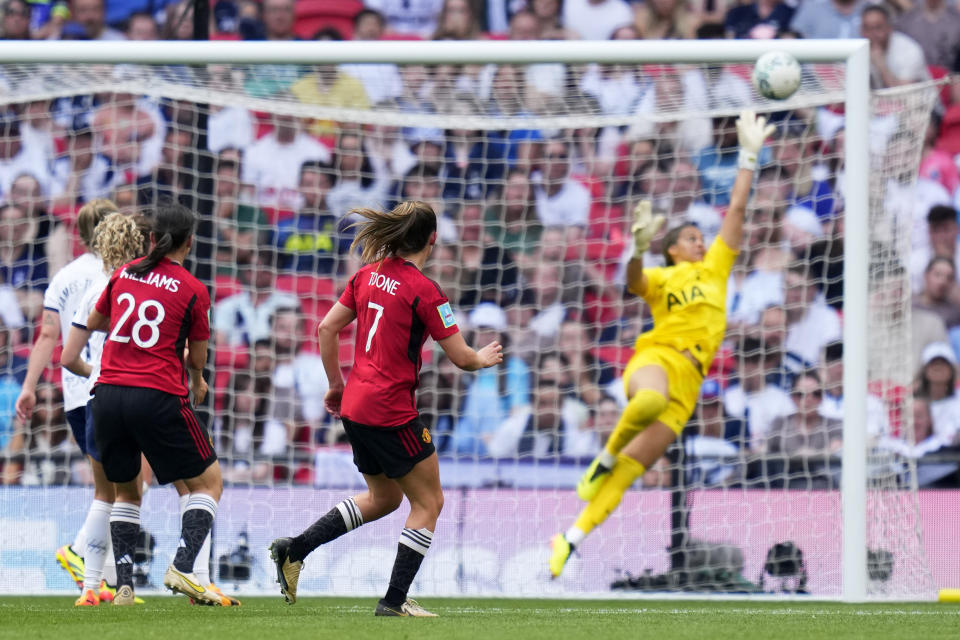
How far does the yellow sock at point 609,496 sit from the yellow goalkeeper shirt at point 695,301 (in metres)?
0.69

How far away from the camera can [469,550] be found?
732 centimetres

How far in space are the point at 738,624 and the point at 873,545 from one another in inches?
97.6

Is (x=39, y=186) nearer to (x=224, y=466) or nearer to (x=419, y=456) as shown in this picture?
(x=224, y=466)

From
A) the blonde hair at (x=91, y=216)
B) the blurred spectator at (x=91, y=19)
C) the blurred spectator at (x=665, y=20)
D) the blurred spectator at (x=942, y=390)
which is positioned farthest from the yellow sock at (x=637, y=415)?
the blurred spectator at (x=91, y=19)

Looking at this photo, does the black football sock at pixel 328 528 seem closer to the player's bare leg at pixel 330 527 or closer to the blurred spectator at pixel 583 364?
the player's bare leg at pixel 330 527

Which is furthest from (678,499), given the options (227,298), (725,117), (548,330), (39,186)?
(39,186)

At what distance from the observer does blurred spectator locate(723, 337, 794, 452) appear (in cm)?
837

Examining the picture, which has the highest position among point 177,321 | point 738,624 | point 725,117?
point 725,117

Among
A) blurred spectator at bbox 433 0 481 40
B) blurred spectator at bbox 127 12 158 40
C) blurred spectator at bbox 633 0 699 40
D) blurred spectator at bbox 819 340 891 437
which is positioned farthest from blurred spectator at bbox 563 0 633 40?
blurred spectator at bbox 819 340 891 437

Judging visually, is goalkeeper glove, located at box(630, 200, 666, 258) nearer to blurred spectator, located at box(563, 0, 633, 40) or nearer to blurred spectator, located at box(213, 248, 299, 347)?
blurred spectator, located at box(213, 248, 299, 347)

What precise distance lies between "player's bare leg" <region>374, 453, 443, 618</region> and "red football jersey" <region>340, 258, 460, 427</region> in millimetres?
228

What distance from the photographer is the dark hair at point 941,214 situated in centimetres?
995

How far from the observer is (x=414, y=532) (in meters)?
4.70

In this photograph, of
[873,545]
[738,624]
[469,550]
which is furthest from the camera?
[469,550]
